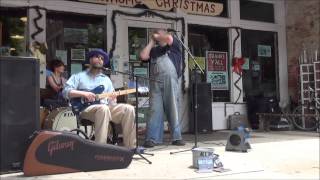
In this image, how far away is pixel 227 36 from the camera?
10992 mm

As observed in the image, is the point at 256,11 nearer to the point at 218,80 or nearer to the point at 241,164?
the point at 218,80

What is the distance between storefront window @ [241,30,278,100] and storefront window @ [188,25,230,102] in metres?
0.50

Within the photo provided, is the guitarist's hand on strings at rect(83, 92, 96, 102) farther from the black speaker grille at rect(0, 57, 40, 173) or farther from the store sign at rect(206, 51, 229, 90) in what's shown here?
the store sign at rect(206, 51, 229, 90)

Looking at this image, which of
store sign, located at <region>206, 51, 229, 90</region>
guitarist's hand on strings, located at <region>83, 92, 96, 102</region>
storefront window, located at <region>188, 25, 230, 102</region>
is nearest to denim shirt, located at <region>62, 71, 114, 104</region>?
guitarist's hand on strings, located at <region>83, 92, 96, 102</region>

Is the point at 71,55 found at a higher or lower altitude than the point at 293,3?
lower

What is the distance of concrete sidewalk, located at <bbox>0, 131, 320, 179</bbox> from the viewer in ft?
17.4

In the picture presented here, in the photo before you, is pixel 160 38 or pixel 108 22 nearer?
pixel 160 38

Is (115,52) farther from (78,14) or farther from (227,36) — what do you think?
(227,36)

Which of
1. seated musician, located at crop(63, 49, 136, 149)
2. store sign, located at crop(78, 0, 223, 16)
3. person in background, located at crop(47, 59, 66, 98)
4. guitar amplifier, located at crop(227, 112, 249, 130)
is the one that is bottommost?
guitar amplifier, located at crop(227, 112, 249, 130)

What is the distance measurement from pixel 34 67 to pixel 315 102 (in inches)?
295

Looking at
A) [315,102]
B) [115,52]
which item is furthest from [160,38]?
[315,102]

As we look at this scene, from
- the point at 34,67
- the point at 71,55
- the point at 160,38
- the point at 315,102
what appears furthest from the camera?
the point at 315,102

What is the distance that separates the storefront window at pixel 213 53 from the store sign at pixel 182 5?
0.34 m

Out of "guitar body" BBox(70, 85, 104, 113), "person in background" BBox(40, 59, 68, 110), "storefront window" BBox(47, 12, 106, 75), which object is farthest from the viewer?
"storefront window" BBox(47, 12, 106, 75)
